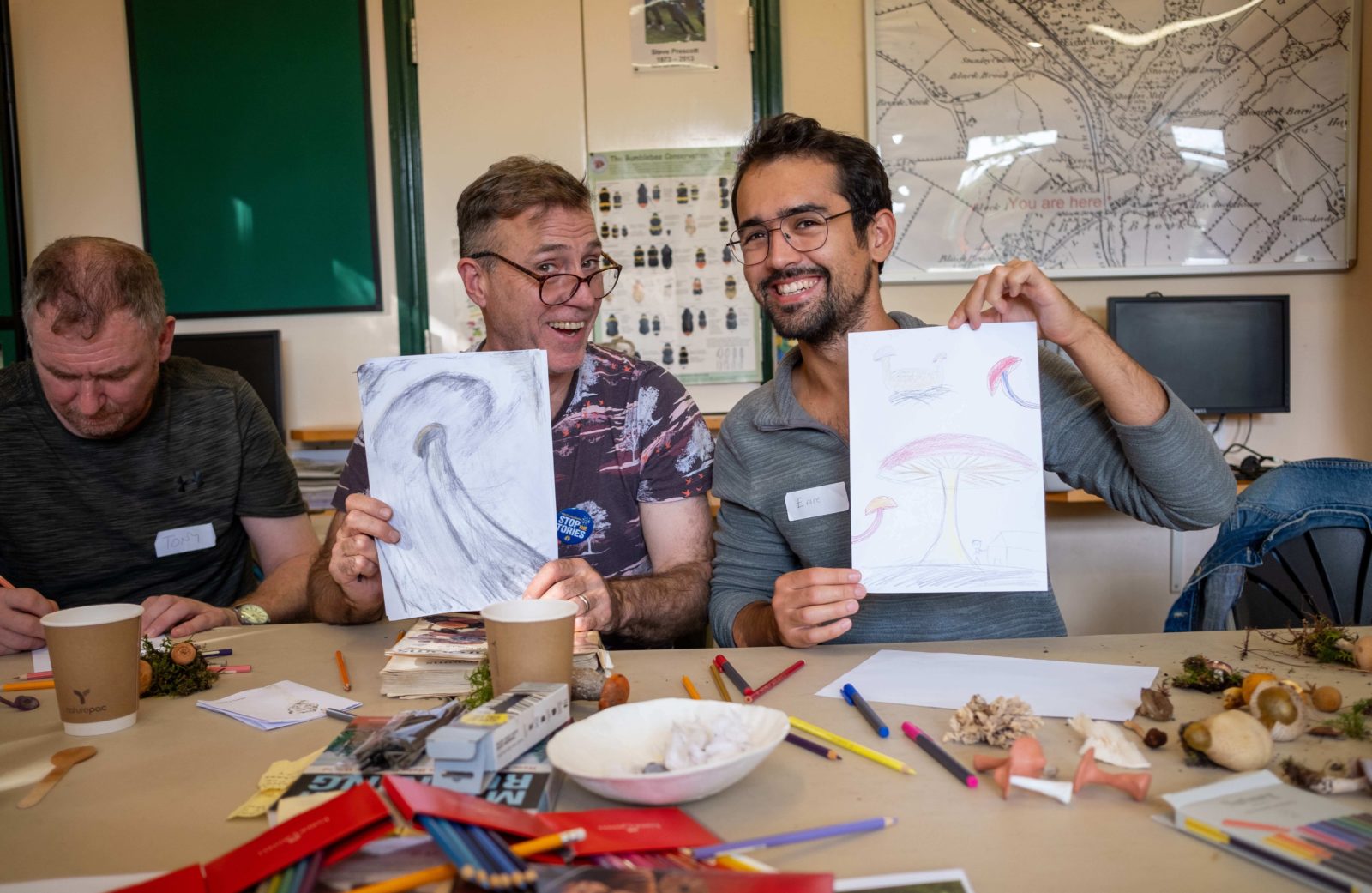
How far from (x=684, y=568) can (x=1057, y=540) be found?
2276mm

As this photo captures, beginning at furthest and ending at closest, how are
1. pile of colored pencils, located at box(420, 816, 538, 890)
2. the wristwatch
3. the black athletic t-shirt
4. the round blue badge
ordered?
the black athletic t-shirt, the round blue badge, the wristwatch, pile of colored pencils, located at box(420, 816, 538, 890)

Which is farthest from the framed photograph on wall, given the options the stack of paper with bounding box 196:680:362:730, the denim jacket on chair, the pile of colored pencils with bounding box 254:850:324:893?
the pile of colored pencils with bounding box 254:850:324:893

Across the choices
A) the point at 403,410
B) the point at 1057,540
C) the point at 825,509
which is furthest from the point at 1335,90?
the point at 403,410

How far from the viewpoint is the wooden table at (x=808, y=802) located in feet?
2.67

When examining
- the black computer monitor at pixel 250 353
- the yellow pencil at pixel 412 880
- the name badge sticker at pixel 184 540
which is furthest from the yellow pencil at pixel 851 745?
the black computer monitor at pixel 250 353

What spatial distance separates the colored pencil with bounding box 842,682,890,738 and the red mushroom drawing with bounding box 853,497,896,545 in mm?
260

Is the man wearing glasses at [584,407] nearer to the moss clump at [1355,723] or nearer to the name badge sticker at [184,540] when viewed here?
the name badge sticker at [184,540]

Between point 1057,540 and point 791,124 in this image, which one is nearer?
point 791,124

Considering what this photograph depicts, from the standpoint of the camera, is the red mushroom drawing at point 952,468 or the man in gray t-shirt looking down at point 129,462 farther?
the man in gray t-shirt looking down at point 129,462

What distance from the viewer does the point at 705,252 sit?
3.71 m

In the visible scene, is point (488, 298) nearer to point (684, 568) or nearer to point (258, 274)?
point (684, 568)

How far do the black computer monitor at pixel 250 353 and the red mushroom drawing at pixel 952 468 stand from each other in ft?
9.40

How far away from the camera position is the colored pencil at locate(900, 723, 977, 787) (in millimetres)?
961

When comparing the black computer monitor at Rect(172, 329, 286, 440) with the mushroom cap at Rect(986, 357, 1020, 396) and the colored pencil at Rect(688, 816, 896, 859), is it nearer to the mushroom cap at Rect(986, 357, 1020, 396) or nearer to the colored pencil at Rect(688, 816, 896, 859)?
the mushroom cap at Rect(986, 357, 1020, 396)
